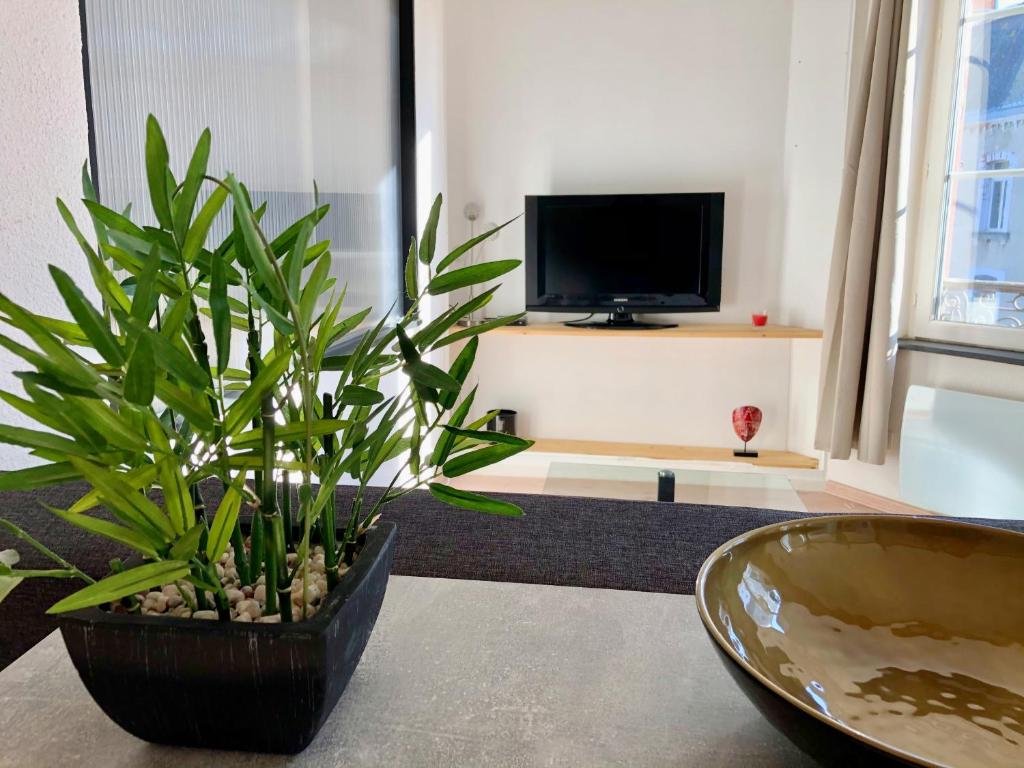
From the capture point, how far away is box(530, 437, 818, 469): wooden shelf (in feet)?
12.0

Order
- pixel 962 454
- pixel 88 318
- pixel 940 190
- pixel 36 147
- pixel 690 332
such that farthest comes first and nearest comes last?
pixel 690 332 < pixel 940 190 < pixel 962 454 < pixel 36 147 < pixel 88 318

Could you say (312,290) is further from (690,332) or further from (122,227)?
(690,332)

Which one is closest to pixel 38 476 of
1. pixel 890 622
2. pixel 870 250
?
pixel 890 622

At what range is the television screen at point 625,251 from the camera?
12.1 ft

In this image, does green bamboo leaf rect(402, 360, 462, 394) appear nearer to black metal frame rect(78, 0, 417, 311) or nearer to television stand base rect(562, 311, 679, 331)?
black metal frame rect(78, 0, 417, 311)

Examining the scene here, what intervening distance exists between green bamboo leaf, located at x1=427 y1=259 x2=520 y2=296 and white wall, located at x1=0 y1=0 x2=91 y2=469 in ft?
3.41

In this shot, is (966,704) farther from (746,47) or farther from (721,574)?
(746,47)

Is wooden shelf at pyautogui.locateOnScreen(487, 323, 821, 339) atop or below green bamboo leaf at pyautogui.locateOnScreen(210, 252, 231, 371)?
below

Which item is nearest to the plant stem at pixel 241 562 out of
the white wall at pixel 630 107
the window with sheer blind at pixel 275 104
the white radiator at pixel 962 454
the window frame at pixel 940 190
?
the window with sheer blind at pixel 275 104

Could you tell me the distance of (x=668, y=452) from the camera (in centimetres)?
382

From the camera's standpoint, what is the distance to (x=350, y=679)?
54 centimetres

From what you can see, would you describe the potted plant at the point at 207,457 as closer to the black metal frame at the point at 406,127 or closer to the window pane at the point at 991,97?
the black metal frame at the point at 406,127

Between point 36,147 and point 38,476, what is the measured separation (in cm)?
116

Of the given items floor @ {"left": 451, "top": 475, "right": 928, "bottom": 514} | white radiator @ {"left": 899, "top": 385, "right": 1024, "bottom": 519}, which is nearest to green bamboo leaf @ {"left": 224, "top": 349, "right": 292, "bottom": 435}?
floor @ {"left": 451, "top": 475, "right": 928, "bottom": 514}
